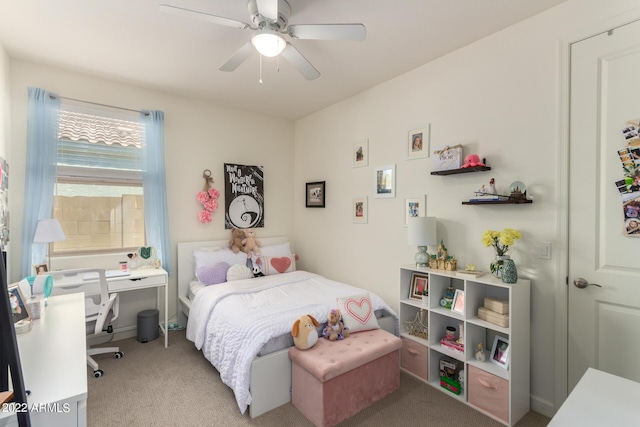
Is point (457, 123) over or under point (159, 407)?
over

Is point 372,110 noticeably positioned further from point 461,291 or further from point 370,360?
point 370,360

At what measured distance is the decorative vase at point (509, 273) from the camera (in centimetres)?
203

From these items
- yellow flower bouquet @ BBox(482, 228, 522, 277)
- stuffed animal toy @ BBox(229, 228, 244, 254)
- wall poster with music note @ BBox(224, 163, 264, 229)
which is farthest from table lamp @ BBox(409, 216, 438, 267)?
wall poster with music note @ BBox(224, 163, 264, 229)

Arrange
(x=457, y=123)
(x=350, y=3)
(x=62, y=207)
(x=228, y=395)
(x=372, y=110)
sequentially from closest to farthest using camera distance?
(x=350, y=3)
(x=228, y=395)
(x=457, y=123)
(x=62, y=207)
(x=372, y=110)

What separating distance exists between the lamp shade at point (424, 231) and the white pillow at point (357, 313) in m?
0.64

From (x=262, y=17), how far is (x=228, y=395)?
2551 millimetres

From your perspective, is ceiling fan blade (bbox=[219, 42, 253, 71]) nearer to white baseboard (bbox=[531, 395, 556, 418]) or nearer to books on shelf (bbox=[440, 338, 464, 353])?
books on shelf (bbox=[440, 338, 464, 353])

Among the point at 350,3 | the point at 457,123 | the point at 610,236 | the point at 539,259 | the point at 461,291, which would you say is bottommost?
the point at 461,291

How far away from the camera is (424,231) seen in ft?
8.33

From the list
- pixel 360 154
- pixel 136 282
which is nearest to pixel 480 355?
pixel 360 154

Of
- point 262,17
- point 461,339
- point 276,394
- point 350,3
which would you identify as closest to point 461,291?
point 461,339

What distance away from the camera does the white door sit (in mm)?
1771

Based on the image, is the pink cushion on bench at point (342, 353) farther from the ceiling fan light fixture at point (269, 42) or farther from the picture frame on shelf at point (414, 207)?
the ceiling fan light fixture at point (269, 42)

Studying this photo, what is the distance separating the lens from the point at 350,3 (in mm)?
1973
